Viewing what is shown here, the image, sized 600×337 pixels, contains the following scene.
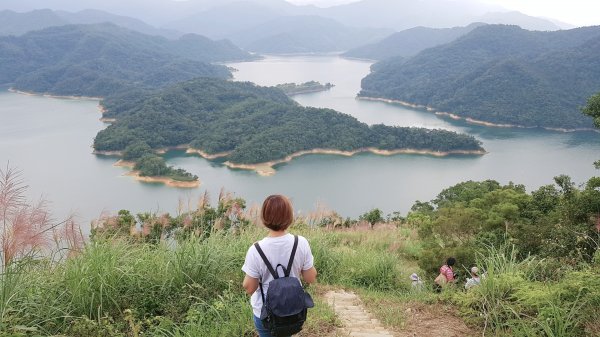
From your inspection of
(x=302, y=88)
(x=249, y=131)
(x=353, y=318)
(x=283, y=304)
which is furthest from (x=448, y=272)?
(x=302, y=88)

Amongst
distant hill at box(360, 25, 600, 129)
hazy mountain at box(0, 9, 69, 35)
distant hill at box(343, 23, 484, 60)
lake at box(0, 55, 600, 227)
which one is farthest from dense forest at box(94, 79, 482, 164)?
hazy mountain at box(0, 9, 69, 35)

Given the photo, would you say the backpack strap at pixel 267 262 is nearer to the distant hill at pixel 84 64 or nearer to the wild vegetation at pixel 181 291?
the wild vegetation at pixel 181 291

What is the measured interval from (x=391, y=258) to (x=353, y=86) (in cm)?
8547

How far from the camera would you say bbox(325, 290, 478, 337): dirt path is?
2.28 m

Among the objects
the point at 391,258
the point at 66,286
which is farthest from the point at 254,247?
the point at 391,258

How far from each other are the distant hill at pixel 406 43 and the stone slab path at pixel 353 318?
134332mm

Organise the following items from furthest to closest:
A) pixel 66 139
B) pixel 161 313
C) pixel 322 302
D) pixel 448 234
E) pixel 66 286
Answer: pixel 66 139 → pixel 448 234 → pixel 322 302 → pixel 161 313 → pixel 66 286

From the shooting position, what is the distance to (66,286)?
226 cm

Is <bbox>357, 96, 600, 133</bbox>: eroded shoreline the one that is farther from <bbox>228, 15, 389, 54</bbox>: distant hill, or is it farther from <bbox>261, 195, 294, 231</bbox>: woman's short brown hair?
<bbox>228, 15, 389, 54</bbox>: distant hill

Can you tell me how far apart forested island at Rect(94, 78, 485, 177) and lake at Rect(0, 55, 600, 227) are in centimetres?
153

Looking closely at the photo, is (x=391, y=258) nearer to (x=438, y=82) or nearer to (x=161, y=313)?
(x=161, y=313)

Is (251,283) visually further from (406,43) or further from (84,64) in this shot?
(406,43)

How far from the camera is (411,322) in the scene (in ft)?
7.98

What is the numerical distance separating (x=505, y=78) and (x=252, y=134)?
40.1 metres
